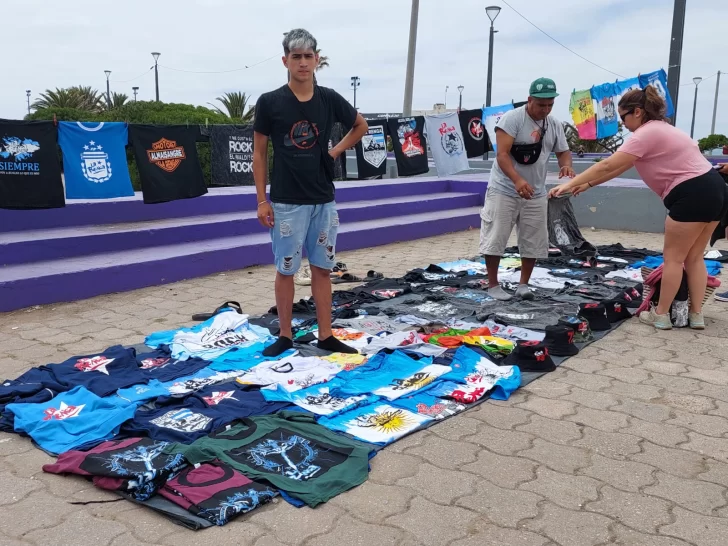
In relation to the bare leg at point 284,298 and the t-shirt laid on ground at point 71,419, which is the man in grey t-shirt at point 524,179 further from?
the t-shirt laid on ground at point 71,419

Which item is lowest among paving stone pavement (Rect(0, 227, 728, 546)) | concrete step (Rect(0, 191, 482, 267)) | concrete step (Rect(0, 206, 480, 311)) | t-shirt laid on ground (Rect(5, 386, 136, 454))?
paving stone pavement (Rect(0, 227, 728, 546))

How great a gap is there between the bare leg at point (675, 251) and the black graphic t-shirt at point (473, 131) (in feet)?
21.4

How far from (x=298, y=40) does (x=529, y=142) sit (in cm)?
247

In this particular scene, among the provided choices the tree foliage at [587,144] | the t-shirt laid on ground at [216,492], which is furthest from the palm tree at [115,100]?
the t-shirt laid on ground at [216,492]

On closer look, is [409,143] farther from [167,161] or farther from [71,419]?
[71,419]

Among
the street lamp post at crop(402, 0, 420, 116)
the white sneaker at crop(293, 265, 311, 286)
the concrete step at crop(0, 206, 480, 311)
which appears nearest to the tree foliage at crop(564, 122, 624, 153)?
the street lamp post at crop(402, 0, 420, 116)

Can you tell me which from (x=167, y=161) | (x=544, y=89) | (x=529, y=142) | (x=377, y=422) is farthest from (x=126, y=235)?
(x=377, y=422)

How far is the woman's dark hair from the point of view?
4766 millimetres

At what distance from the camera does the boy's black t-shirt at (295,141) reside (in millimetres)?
4125

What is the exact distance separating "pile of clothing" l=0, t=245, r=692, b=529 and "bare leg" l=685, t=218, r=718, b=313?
1.86 feet

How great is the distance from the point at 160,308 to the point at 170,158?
2499 mm

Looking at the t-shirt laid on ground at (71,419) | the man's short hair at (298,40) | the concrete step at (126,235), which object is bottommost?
the t-shirt laid on ground at (71,419)

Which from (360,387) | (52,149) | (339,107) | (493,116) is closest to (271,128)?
(339,107)

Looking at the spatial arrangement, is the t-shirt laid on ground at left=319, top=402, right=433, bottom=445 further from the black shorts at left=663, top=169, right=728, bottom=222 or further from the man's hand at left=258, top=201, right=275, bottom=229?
the black shorts at left=663, top=169, right=728, bottom=222
